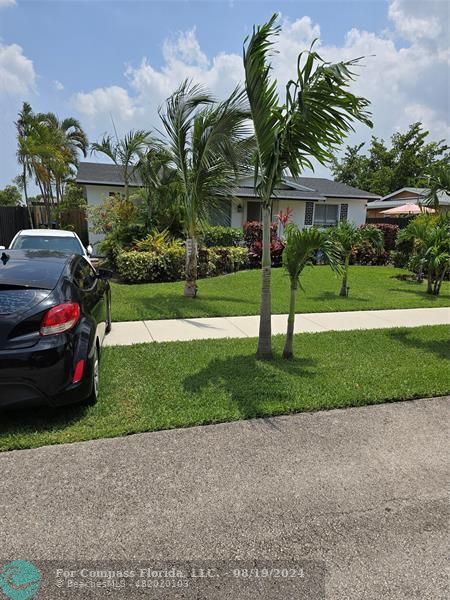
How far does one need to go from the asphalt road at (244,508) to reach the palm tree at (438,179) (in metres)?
4.37

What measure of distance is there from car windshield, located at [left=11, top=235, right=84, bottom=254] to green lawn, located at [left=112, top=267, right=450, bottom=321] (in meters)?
1.48

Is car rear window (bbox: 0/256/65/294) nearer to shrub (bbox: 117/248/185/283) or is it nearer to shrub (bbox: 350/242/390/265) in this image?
shrub (bbox: 117/248/185/283)

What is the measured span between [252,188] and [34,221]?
11088 mm

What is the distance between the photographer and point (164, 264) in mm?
11977

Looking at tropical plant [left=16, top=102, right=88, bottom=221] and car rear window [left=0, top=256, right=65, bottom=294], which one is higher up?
tropical plant [left=16, top=102, right=88, bottom=221]

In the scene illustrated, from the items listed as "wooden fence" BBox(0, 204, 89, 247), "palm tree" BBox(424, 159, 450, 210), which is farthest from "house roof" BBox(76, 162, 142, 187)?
"palm tree" BBox(424, 159, 450, 210)

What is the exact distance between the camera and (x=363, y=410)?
417 centimetres

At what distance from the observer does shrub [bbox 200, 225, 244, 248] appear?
49.8ft

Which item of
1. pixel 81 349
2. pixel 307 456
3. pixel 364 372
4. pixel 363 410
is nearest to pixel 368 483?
pixel 307 456

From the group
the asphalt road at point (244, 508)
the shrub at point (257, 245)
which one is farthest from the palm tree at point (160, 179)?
the asphalt road at point (244, 508)

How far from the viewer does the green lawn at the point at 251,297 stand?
8391 mm

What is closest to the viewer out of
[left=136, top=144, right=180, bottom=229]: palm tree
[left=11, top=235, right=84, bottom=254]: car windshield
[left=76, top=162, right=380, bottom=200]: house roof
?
[left=11, top=235, right=84, bottom=254]: car windshield

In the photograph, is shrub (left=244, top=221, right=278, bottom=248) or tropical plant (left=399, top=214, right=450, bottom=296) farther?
shrub (left=244, top=221, right=278, bottom=248)

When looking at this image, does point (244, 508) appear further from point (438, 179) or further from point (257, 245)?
point (257, 245)
